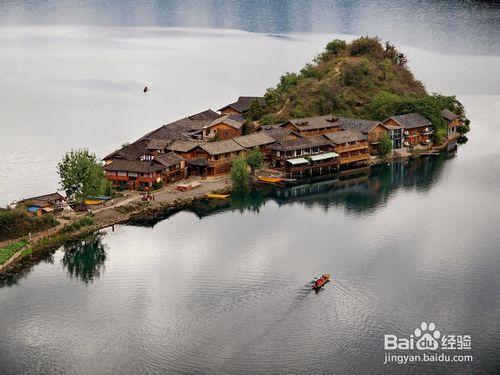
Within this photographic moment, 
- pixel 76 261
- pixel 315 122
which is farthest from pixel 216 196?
pixel 315 122

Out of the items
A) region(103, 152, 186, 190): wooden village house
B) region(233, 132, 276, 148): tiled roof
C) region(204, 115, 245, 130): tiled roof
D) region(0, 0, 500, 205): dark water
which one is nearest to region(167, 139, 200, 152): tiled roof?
region(103, 152, 186, 190): wooden village house

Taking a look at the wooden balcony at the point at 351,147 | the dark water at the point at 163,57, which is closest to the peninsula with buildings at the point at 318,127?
the wooden balcony at the point at 351,147

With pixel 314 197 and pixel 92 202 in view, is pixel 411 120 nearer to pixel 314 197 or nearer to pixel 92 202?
pixel 314 197

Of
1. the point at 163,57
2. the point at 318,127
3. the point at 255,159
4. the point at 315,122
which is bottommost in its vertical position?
the point at 255,159

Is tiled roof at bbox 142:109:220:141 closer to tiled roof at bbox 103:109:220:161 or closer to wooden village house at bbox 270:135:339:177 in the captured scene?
tiled roof at bbox 103:109:220:161

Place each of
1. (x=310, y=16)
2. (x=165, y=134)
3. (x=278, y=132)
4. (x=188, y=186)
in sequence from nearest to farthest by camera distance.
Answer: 1. (x=188, y=186)
2. (x=165, y=134)
3. (x=278, y=132)
4. (x=310, y=16)

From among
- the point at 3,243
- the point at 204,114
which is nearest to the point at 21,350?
the point at 3,243

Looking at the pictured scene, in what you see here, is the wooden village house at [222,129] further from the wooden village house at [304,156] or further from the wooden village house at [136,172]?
the wooden village house at [136,172]
